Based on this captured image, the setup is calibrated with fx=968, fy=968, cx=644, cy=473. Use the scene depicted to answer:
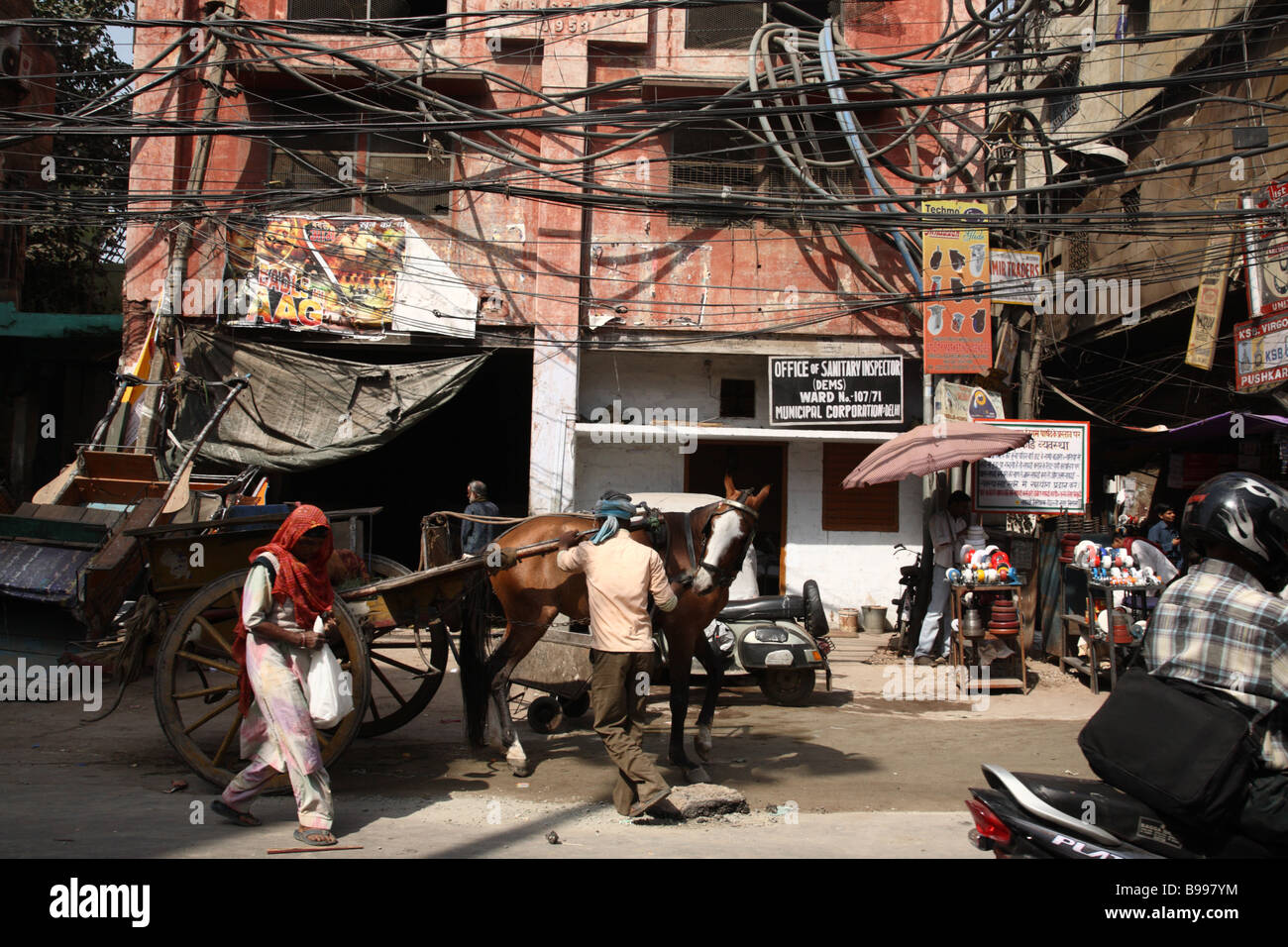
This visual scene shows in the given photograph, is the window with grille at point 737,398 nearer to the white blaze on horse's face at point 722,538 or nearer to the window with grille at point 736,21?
the window with grille at point 736,21

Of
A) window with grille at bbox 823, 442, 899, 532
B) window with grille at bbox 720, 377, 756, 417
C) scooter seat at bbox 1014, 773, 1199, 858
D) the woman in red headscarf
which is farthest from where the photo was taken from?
window with grille at bbox 720, 377, 756, 417

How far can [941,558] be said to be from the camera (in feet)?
37.7

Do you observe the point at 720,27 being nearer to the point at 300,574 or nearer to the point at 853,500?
the point at 853,500

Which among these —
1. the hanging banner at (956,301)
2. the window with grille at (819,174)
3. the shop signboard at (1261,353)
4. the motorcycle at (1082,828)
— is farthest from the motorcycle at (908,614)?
the motorcycle at (1082,828)

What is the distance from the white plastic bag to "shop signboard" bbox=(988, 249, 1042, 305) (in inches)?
403

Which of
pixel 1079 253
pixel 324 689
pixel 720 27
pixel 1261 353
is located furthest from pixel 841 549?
pixel 324 689

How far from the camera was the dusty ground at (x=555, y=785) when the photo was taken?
16.4 ft

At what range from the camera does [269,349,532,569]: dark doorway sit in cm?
1603

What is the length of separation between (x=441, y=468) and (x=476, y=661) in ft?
33.7

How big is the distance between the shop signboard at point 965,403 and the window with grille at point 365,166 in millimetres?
7516

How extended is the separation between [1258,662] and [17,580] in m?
7.38

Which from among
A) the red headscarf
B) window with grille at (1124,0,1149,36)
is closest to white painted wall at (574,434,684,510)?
the red headscarf

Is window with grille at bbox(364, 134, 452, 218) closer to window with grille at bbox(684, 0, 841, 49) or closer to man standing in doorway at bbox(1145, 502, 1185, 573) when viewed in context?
window with grille at bbox(684, 0, 841, 49)

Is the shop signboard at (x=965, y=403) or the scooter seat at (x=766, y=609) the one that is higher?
the shop signboard at (x=965, y=403)
